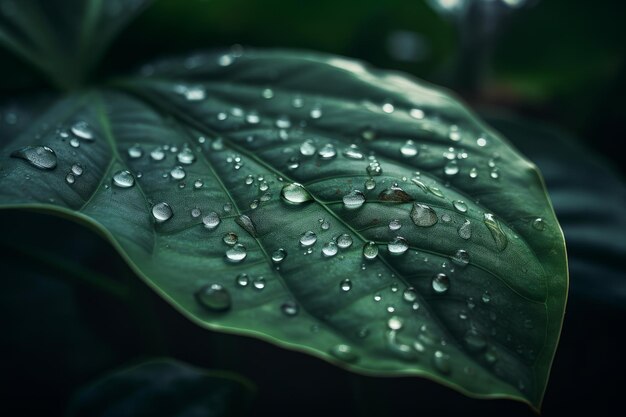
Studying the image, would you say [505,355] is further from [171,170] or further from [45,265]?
[45,265]

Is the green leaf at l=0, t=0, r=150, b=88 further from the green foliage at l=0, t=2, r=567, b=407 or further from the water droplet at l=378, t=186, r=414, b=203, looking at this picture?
the water droplet at l=378, t=186, r=414, b=203

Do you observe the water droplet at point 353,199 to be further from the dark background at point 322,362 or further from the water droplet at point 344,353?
the dark background at point 322,362

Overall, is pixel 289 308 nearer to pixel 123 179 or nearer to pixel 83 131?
pixel 123 179

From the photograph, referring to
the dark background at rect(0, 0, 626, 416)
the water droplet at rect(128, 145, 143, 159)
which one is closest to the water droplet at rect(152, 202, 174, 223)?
the water droplet at rect(128, 145, 143, 159)

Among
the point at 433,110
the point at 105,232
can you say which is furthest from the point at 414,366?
the point at 433,110

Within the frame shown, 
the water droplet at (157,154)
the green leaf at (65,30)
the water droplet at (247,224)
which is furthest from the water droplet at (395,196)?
the green leaf at (65,30)

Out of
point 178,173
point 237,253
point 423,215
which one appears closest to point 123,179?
point 178,173
